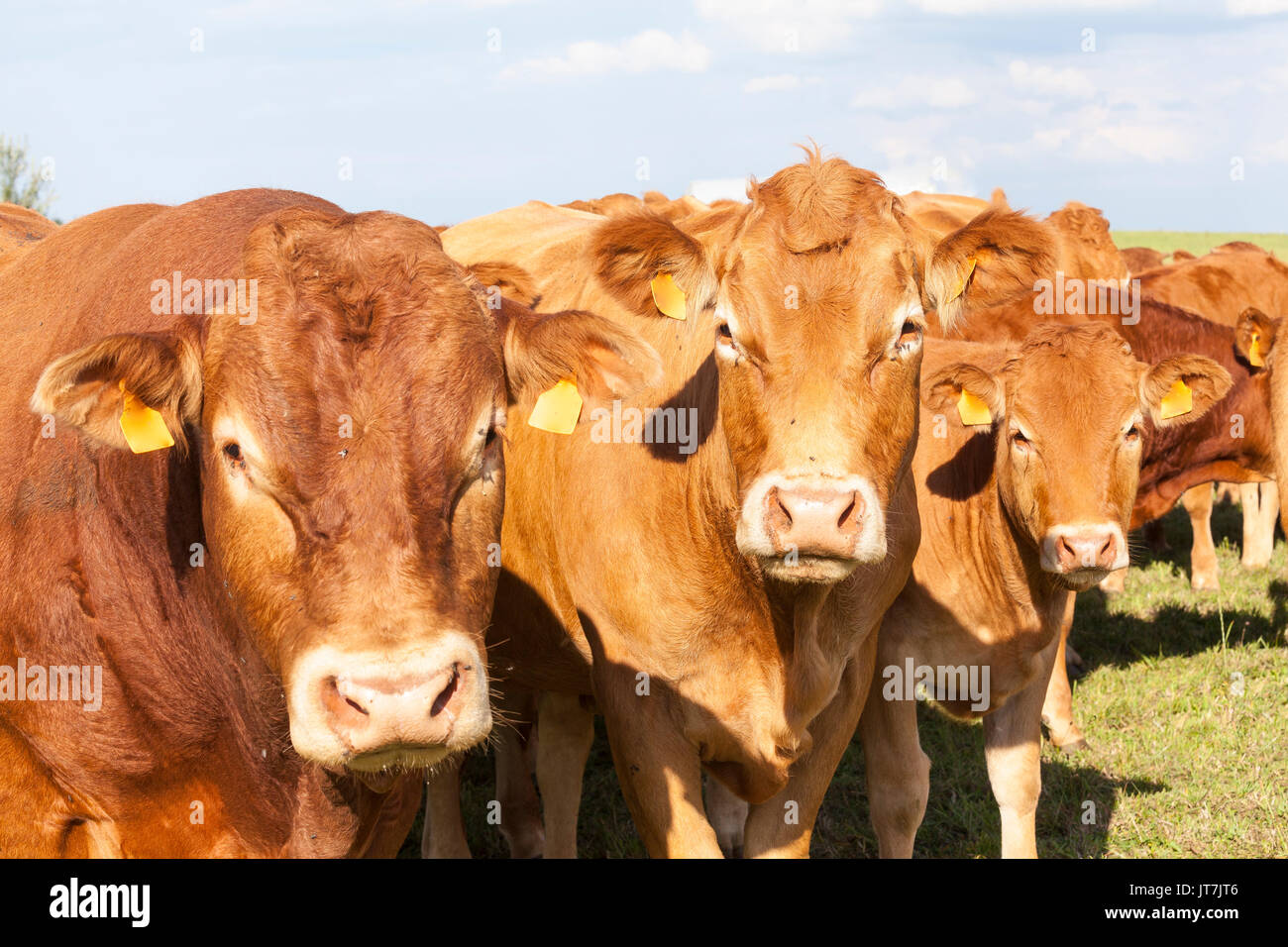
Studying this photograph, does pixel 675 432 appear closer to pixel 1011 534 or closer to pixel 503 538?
pixel 503 538

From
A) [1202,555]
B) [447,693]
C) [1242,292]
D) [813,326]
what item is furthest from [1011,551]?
[1242,292]

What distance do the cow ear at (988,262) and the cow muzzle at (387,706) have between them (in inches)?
87.9

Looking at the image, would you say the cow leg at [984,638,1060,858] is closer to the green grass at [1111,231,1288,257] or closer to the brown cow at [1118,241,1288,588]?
the brown cow at [1118,241,1288,588]

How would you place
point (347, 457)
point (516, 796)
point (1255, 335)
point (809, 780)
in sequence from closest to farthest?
point (347, 457)
point (809, 780)
point (516, 796)
point (1255, 335)

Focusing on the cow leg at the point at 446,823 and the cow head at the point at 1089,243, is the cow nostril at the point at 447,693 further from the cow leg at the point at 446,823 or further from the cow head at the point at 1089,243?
the cow head at the point at 1089,243

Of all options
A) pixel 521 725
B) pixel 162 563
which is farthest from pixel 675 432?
pixel 521 725

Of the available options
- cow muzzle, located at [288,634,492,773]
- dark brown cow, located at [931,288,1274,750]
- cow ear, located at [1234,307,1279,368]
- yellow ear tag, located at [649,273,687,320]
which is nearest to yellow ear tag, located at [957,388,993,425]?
yellow ear tag, located at [649,273,687,320]

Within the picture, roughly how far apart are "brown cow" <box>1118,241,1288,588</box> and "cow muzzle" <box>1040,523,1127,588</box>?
7160 millimetres

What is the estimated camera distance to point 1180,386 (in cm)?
547

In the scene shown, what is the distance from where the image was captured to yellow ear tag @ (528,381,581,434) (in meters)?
3.39

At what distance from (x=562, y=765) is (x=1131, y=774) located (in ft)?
10.0

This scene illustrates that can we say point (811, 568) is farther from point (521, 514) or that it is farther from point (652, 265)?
point (521, 514)

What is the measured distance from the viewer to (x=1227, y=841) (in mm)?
5441
